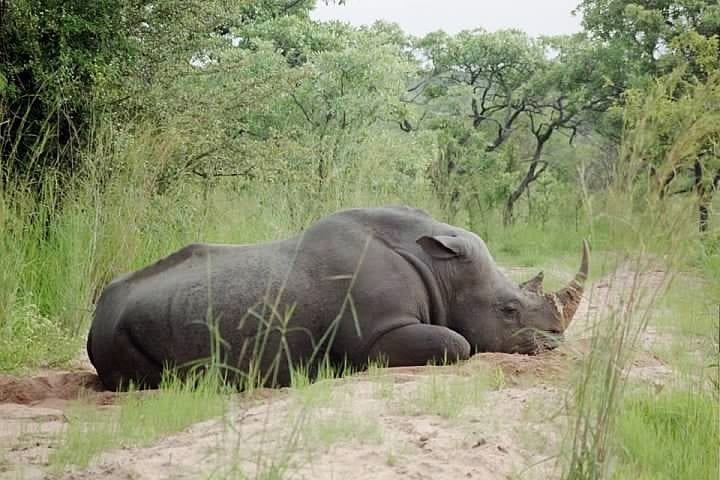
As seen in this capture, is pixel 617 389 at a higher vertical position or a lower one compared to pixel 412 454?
higher

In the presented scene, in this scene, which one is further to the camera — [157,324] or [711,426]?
[157,324]

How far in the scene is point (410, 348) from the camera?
239 inches

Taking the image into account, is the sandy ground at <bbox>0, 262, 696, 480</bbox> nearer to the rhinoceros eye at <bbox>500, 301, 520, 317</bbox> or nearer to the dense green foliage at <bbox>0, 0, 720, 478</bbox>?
the dense green foliage at <bbox>0, 0, 720, 478</bbox>

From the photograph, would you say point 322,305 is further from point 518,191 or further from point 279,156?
point 518,191

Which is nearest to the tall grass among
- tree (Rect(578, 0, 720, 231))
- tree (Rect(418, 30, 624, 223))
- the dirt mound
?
the dirt mound

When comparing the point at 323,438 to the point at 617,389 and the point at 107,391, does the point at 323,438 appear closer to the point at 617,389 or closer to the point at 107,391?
the point at 617,389

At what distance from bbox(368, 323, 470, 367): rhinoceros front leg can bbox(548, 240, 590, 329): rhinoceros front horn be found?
1.00 metres

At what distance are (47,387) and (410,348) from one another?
6.40ft

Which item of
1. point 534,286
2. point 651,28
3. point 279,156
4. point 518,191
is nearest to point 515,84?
point 518,191

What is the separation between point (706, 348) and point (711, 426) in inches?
43.1

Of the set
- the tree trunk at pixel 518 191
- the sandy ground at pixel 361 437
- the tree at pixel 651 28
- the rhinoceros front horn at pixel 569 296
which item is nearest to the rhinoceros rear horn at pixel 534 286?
the rhinoceros front horn at pixel 569 296

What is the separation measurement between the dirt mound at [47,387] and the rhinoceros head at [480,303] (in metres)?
2.04

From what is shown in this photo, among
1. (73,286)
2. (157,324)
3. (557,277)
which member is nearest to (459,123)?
(557,277)

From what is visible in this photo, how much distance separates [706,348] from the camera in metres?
5.46
